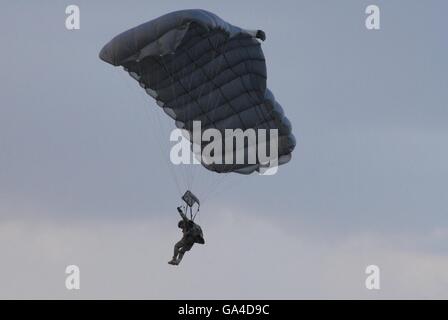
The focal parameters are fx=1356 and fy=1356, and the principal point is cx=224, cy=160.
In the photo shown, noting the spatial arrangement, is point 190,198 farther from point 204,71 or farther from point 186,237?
point 204,71

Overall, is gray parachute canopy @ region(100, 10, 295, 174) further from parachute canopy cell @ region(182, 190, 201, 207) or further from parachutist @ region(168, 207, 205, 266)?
parachutist @ region(168, 207, 205, 266)

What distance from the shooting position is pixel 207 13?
156 feet

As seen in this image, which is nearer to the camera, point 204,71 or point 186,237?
point 186,237

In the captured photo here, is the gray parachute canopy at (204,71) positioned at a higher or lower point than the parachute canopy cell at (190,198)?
higher

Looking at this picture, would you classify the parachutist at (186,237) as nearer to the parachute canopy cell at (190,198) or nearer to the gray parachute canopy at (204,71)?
the parachute canopy cell at (190,198)

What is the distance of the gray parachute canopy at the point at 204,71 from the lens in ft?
157

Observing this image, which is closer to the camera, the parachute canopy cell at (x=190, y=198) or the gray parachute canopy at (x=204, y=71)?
the gray parachute canopy at (x=204, y=71)

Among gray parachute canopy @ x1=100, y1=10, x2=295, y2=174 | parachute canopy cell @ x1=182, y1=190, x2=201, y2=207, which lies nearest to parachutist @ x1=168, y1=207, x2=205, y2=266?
parachute canopy cell @ x1=182, y1=190, x2=201, y2=207

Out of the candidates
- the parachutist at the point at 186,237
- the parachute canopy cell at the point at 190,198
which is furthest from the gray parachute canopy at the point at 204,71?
the parachutist at the point at 186,237

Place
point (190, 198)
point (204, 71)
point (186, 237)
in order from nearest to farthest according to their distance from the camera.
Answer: point (186, 237)
point (190, 198)
point (204, 71)

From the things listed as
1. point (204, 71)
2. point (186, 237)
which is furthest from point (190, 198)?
point (204, 71)

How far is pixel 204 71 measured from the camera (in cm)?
5203
